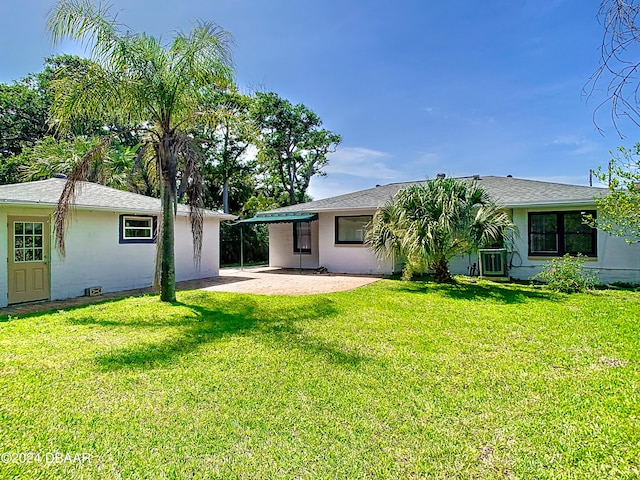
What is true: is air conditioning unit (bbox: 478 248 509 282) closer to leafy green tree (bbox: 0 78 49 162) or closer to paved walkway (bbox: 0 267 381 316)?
paved walkway (bbox: 0 267 381 316)

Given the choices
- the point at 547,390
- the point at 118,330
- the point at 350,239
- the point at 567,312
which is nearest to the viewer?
the point at 547,390

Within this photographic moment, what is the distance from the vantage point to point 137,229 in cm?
1316

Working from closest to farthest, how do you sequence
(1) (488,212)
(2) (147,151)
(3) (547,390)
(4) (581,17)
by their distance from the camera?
(4) (581,17) → (3) (547,390) → (2) (147,151) → (1) (488,212)

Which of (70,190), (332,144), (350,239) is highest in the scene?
(332,144)

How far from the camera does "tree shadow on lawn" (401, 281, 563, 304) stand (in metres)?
10.1

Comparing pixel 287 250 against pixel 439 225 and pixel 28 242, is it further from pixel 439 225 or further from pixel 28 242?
pixel 28 242

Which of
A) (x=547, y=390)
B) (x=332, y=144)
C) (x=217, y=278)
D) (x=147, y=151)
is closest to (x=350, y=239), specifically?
(x=217, y=278)

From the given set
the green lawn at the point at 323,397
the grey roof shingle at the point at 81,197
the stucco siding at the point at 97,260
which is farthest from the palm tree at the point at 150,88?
the green lawn at the point at 323,397

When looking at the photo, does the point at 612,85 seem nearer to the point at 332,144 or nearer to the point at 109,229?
the point at 109,229

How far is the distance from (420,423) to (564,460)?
3.92ft

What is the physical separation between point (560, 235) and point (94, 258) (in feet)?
53.0

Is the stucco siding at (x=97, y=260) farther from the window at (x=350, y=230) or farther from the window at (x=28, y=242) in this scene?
the window at (x=350, y=230)

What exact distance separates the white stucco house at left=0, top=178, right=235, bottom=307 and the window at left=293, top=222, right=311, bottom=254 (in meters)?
6.76

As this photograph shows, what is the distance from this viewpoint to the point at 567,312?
830 cm
